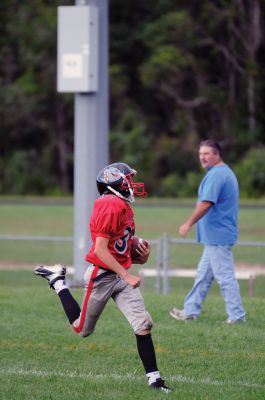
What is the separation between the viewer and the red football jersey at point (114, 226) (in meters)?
7.05

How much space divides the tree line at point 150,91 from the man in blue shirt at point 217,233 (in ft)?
115

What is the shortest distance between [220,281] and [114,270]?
3.67 m

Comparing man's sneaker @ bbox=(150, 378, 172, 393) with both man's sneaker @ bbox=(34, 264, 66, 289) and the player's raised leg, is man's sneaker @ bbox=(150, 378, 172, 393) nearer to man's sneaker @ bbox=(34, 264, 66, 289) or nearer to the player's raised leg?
the player's raised leg

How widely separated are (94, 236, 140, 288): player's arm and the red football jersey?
5 cm

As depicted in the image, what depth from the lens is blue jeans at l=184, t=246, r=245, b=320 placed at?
34.0 ft

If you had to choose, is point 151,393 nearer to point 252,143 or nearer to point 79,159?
point 79,159

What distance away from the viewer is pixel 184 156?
50000 millimetres

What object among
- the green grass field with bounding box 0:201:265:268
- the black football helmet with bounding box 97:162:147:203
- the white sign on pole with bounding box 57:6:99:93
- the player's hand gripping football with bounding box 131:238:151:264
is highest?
the white sign on pole with bounding box 57:6:99:93

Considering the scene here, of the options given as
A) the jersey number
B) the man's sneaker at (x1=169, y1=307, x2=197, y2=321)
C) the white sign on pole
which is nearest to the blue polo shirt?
the man's sneaker at (x1=169, y1=307, x2=197, y2=321)

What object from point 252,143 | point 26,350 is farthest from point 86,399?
point 252,143

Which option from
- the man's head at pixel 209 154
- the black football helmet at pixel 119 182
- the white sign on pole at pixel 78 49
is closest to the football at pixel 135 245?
the black football helmet at pixel 119 182

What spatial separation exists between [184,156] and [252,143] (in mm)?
3679

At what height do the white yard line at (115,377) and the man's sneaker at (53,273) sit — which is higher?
the man's sneaker at (53,273)

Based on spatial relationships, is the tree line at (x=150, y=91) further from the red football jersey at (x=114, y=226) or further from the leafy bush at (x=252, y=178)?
the red football jersey at (x=114, y=226)
